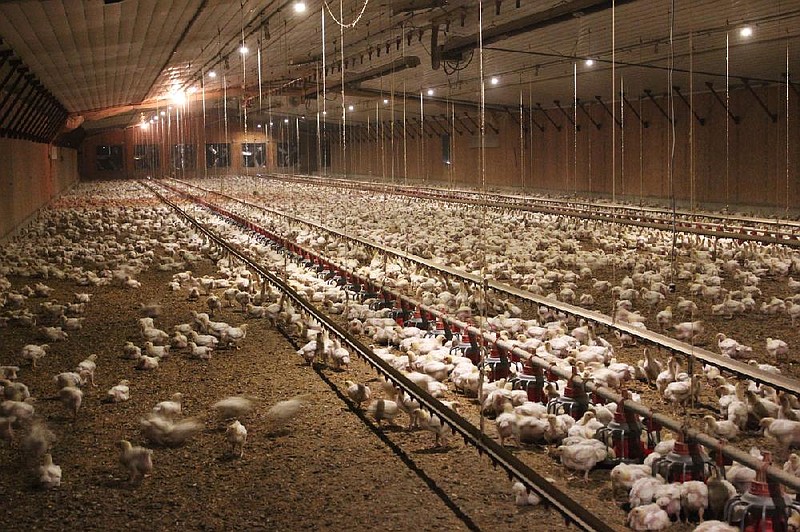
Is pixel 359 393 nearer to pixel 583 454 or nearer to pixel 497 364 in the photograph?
pixel 497 364

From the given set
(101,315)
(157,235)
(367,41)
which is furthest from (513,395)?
(367,41)

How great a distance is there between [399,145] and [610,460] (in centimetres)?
4013

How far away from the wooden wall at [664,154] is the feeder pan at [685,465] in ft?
31.4

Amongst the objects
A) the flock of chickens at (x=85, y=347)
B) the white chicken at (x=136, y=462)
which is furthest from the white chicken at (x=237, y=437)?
the white chicken at (x=136, y=462)

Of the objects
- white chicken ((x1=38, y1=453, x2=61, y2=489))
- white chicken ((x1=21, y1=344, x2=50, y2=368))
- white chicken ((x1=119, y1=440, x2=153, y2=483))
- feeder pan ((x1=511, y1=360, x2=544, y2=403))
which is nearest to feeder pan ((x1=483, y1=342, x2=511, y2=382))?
feeder pan ((x1=511, y1=360, x2=544, y2=403))

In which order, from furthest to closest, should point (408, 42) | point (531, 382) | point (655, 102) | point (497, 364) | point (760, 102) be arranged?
point (655, 102), point (760, 102), point (408, 42), point (497, 364), point (531, 382)

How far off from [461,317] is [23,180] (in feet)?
53.0

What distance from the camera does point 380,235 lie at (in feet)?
51.2

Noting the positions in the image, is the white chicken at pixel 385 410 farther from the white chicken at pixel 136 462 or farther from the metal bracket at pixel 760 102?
the metal bracket at pixel 760 102

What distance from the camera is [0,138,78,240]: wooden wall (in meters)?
17.1

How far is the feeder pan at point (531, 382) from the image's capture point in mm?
5797

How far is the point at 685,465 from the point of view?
4.09m

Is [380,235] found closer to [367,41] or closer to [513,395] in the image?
[367,41]

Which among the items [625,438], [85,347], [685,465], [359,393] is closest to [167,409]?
[359,393]
